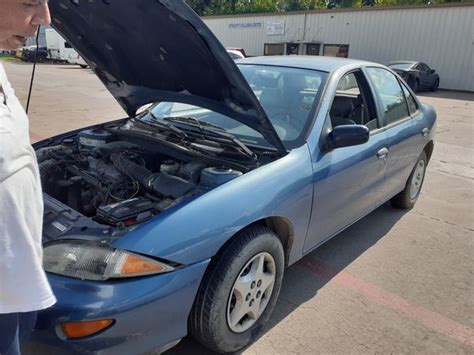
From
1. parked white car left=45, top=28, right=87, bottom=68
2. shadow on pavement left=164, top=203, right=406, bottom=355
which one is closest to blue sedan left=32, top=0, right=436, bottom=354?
shadow on pavement left=164, top=203, right=406, bottom=355

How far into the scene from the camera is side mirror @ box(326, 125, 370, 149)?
2693mm

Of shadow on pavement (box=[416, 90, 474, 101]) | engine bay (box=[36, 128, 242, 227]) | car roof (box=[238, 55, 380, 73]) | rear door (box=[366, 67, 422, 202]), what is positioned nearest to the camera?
engine bay (box=[36, 128, 242, 227])

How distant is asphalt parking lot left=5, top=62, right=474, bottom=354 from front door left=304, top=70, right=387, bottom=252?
0.39 m

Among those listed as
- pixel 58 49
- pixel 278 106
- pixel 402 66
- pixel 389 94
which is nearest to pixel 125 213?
pixel 278 106

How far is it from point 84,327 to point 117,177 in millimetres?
1053

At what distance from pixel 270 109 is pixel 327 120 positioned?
1.42 feet

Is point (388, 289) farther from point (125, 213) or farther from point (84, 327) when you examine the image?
point (84, 327)

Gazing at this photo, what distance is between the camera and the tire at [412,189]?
4375 mm

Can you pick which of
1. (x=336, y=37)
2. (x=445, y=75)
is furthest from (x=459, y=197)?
(x=336, y=37)

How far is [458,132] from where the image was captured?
9.75 m

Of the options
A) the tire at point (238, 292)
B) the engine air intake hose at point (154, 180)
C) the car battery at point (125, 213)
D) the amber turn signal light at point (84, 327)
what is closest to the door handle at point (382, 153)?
the tire at point (238, 292)

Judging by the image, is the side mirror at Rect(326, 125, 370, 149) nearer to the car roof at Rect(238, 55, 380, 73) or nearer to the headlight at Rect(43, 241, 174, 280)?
the car roof at Rect(238, 55, 380, 73)

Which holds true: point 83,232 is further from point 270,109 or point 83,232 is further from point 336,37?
point 336,37

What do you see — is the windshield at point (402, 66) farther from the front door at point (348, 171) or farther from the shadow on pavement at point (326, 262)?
the front door at point (348, 171)
